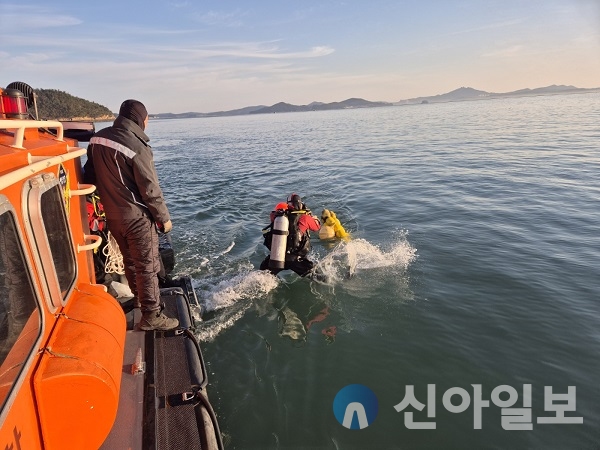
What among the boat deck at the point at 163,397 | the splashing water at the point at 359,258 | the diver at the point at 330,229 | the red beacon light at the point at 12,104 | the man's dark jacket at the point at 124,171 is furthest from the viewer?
the diver at the point at 330,229

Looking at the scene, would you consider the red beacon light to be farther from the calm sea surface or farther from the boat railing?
the calm sea surface

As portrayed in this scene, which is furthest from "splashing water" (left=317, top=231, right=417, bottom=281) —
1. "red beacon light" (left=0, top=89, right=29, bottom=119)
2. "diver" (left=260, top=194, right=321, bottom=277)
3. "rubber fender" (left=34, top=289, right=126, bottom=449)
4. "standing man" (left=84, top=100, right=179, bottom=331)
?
"red beacon light" (left=0, top=89, right=29, bottom=119)

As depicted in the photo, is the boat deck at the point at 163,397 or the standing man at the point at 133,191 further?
the standing man at the point at 133,191

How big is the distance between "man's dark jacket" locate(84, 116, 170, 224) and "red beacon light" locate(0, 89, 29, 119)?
0.79m

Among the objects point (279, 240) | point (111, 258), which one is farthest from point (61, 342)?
point (279, 240)

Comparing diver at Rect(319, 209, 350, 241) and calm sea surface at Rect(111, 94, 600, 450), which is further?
diver at Rect(319, 209, 350, 241)

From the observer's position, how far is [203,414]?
125 inches

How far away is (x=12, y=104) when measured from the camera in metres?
2.77

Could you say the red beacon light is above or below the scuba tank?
above

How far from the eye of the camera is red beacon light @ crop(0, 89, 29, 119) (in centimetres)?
Answer: 276

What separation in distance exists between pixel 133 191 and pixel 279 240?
3259 mm

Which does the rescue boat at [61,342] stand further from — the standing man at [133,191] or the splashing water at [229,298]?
the splashing water at [229,298]

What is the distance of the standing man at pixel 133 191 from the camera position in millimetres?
3613

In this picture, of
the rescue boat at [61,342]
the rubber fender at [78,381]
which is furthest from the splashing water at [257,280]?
the rubber fender at [78,381]
